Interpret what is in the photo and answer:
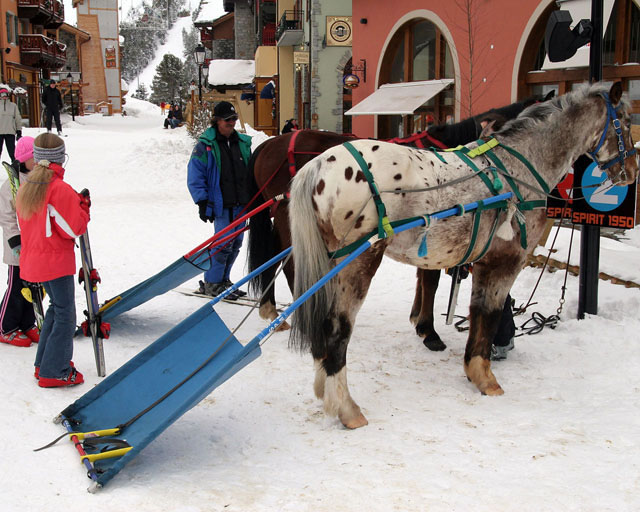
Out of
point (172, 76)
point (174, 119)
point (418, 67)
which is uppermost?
point (172, 76)

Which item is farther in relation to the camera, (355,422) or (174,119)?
(174,119)

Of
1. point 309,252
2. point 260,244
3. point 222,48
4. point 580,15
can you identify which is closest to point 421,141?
point 260,244

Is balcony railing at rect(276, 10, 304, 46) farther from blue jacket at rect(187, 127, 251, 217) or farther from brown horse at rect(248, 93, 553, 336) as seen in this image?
brown horse at rect(248, 93, 553, 336)

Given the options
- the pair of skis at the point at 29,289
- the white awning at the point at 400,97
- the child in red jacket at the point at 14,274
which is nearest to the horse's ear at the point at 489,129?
the child in red jacket at the point at 14,274

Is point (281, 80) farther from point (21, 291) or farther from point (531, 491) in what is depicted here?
point (531, 491)

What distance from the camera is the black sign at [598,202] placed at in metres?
5.27

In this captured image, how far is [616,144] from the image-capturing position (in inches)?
173

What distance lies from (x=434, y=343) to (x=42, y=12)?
128 feet

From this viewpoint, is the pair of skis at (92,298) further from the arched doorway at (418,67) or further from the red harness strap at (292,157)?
the arched doorway at (418,67)

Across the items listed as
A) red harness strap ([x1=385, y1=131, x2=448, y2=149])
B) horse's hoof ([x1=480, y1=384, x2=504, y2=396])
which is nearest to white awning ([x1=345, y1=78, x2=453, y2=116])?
red harness strap ([x1=385, y1=131, x2=448, y2=149])

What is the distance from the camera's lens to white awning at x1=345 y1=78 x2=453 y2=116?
12680 mm

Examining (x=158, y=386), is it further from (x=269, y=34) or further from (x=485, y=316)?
(x=269, y=34)

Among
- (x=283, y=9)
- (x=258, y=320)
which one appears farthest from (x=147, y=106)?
(x=258, y=320)

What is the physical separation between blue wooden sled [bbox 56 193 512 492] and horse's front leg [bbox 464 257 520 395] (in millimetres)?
621
